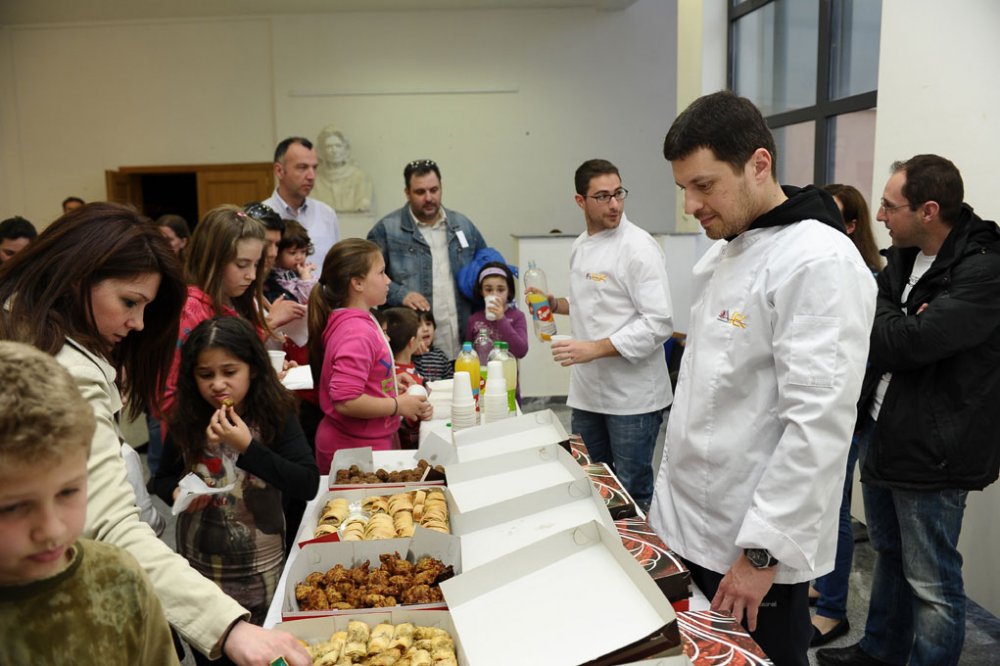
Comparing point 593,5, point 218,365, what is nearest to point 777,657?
point 218,365

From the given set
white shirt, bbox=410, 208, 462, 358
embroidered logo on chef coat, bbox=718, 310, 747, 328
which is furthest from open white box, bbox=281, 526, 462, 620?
white shirt, bbox=410, 208, 462, 358

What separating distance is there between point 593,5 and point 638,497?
728cm

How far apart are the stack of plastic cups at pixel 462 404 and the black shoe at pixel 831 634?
59.2 inches

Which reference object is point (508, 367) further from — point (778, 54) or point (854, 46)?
point (778, 54)

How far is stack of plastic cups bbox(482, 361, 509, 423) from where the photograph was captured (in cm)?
253

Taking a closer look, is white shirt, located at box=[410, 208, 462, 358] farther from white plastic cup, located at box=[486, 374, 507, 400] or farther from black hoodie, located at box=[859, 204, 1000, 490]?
black hoodie, located at box=[859, 204, 1000, 490]

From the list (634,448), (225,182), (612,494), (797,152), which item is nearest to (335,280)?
(612,494)

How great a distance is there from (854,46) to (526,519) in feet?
14.0

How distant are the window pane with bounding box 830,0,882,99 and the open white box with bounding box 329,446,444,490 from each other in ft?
12.1

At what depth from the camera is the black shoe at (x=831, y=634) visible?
9.00ft

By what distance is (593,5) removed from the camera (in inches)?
350

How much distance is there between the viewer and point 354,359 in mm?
2441

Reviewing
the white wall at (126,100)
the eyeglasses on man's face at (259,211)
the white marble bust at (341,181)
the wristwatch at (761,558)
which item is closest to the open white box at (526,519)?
the wristwatch at (761,558)

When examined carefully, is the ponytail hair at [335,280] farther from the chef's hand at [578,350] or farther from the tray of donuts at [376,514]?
the tray of donuts at [376,514]
